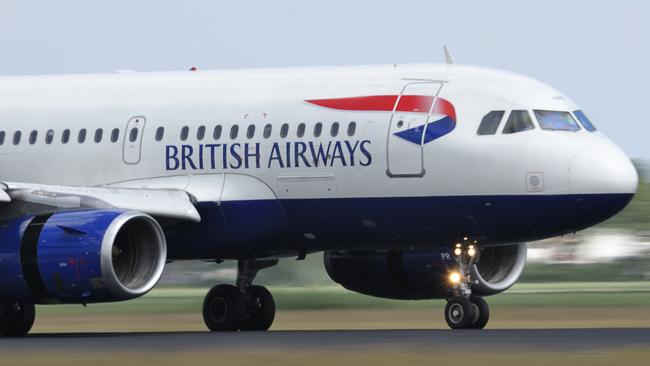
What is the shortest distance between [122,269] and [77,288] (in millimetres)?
1340

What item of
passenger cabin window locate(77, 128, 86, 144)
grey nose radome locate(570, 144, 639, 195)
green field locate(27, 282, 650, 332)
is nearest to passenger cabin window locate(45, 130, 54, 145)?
passenger cabin window locate(77, 128, 86, 144)

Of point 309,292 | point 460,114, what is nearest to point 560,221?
point 460,114

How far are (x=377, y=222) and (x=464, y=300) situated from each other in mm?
1705

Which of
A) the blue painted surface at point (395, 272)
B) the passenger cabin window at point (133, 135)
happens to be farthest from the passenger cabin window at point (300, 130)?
the blue painted surface at point (395, 272)

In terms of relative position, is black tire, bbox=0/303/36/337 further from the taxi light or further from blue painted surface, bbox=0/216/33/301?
the taxi light

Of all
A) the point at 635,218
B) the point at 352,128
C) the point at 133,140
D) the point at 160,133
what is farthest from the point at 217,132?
the point at 635,218

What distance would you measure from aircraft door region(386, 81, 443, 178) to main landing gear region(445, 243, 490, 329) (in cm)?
158

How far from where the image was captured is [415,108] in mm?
27156

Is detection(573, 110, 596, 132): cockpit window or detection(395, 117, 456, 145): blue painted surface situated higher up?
detection(573, 110, 596, 132): cockpit window

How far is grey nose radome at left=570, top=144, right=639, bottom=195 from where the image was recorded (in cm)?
2602

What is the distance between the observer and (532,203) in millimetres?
26391

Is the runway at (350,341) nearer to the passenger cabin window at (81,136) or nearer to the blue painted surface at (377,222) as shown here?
the blue painted surface at (377,222)

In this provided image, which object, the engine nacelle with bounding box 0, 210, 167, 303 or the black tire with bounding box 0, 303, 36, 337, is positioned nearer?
the engine nacelle with bounding box 0, 210, 167, 303

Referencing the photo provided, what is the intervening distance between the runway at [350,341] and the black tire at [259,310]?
3.82m
